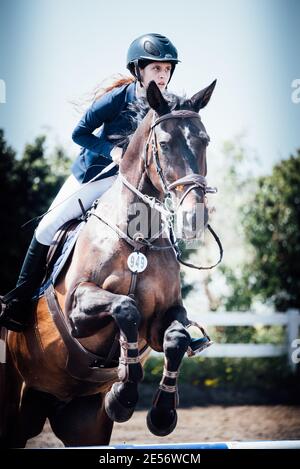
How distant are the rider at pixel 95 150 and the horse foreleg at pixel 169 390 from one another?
3.50 feet

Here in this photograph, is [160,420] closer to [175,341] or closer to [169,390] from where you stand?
[169,390]

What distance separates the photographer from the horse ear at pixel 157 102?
327 centimetres

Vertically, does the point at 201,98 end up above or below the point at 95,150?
above

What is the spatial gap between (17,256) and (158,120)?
3865 millimetres

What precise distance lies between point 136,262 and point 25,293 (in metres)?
1.00

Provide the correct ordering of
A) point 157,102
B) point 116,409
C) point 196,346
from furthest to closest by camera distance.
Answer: point 196,346 → point 157,102 → point 116,409

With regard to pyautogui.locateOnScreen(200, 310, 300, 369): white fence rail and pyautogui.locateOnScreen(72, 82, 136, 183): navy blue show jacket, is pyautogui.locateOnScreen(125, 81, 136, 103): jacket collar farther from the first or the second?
pyautogui.locateOnScreen(200, 310, 300, 369): white fence rail

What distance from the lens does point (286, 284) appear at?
1002 cm

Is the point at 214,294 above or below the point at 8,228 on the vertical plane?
below

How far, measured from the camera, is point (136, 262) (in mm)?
3328

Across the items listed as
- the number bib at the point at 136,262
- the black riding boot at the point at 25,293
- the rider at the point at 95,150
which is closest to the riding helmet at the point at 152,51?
the rider at the point at 95,150

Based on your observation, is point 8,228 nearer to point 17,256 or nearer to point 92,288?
point 17,256

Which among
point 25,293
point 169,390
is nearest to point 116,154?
point 25,293
